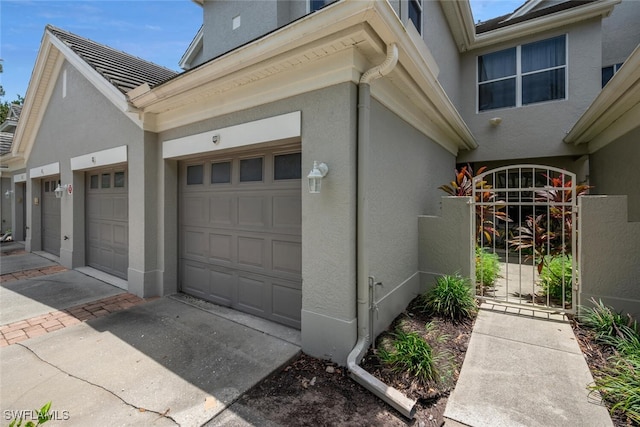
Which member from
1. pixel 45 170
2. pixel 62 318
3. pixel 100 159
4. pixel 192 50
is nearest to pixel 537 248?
pixel 62 318

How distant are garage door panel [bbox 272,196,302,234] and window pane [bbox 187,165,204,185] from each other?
1893mm

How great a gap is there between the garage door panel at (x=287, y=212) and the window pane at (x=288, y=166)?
287 mm

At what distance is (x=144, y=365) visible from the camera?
3369 mm

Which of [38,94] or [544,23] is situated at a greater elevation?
[544,23]

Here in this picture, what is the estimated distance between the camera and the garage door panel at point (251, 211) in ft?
14.7

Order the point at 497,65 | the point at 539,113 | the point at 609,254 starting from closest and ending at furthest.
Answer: the point at 609,254 → the point at 539,113 → the point at 497,65

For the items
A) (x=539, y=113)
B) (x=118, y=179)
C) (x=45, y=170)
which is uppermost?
(x=539, y=113)

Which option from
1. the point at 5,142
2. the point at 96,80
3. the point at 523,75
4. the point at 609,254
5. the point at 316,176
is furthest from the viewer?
the point at 5,142

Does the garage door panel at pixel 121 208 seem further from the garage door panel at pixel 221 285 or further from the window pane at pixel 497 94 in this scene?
the window pane at pixel 497 94

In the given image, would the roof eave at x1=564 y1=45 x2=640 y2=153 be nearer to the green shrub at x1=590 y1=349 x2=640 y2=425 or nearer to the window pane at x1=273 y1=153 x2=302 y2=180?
the green shrub at x1=590 y1=349 x2=640 y2=425

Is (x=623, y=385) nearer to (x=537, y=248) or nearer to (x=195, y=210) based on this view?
(x=537, y=248)

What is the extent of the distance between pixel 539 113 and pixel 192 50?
38.1ft

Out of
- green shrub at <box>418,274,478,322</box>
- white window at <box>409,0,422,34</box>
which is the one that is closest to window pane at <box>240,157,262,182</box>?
green shrub at <box>418,274,478,322</box>

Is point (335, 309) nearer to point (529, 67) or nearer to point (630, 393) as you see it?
point (630, 393)
